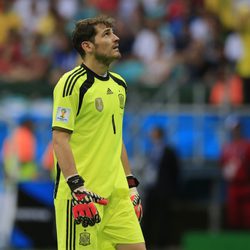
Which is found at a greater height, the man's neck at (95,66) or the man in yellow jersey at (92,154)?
the man's neck at (95,66)

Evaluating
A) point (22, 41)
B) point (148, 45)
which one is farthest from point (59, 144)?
point (22, 41)

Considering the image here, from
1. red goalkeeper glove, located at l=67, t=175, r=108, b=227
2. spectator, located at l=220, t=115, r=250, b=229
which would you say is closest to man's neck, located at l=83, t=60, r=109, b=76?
red goalkeeper glove, located at l=67, t=175, r=108, b=227

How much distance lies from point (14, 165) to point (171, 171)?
2552mm

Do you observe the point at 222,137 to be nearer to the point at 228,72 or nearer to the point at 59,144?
the point at 228,72

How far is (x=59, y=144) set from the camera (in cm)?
779

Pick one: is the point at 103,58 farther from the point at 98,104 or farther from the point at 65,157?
the point at 65,157

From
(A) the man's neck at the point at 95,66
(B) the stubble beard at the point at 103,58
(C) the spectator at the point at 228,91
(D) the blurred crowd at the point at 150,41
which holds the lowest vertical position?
(A) the man's neck at the point at 95,66

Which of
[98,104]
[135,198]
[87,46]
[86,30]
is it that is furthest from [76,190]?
[86,30]

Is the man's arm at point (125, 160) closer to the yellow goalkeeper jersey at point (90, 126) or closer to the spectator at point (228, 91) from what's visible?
the yellow goalkeeper jersey at point (90, 126)

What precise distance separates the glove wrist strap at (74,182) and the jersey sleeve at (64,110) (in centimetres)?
40

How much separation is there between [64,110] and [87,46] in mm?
653

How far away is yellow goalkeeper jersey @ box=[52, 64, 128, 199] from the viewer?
7.88 metres

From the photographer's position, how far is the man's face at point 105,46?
818 centimetres

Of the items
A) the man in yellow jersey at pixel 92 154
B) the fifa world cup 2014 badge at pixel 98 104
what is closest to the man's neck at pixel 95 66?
the man in yellow jersey at pixel 92 154
